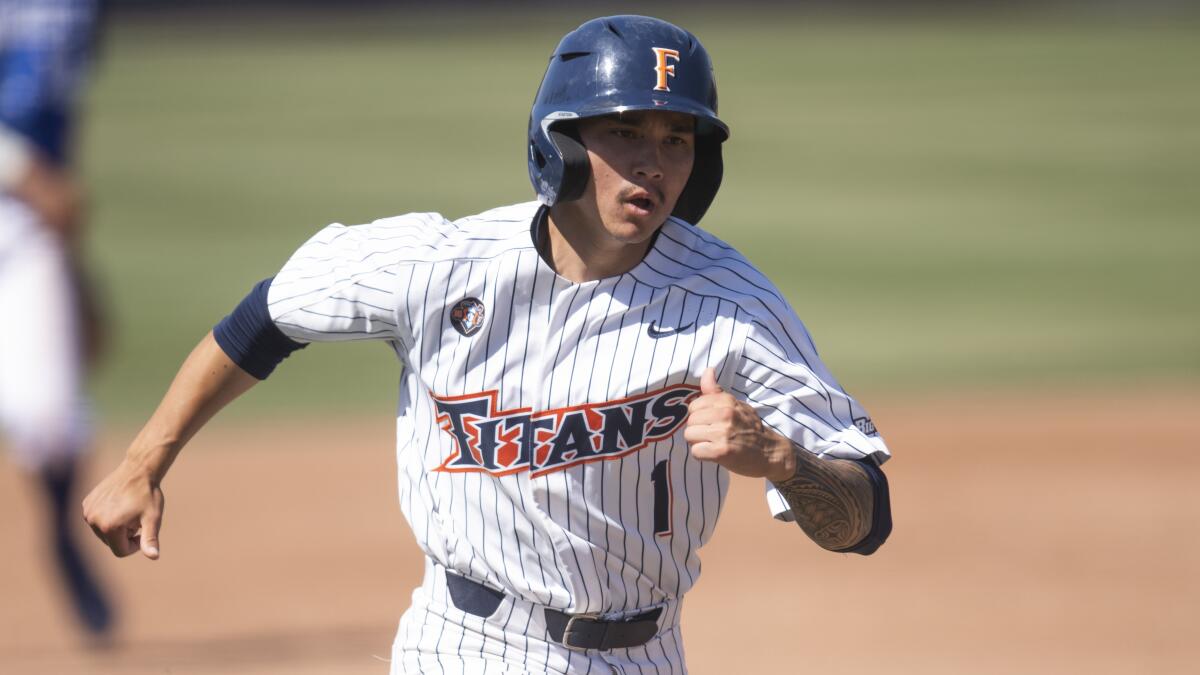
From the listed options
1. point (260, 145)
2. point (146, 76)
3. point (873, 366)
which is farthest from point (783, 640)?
point (146, 76)

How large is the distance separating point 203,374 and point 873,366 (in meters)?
8.86

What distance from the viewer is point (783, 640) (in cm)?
645

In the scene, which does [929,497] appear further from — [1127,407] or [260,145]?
[260,145]

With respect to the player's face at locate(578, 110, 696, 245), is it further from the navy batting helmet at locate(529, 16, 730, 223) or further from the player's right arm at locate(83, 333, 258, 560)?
the player's right arm at locate(83, 333, 258, 560)

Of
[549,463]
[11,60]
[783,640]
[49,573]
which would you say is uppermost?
[11,60]

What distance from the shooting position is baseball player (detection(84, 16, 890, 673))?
A: 9.42ft

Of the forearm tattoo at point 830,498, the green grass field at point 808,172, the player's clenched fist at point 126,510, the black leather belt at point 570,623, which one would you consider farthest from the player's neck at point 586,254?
the green grass field at point 808,172

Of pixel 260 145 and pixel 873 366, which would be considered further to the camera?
pixel 260 145

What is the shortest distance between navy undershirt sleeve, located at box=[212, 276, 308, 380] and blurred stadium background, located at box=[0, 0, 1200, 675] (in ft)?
9.47

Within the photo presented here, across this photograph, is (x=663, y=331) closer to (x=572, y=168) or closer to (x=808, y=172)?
(x=572, y=168)

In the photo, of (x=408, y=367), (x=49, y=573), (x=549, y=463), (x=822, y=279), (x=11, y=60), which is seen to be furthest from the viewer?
(x=822, y=279)

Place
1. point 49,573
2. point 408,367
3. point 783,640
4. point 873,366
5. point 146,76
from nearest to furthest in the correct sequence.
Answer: point 408,367 → point 783,640 → point 49,573 → point 873,366 → point 146,76

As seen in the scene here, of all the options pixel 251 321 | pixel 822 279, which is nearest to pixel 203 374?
pixel 251 321

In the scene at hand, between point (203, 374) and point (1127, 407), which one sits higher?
point (203, 374)
